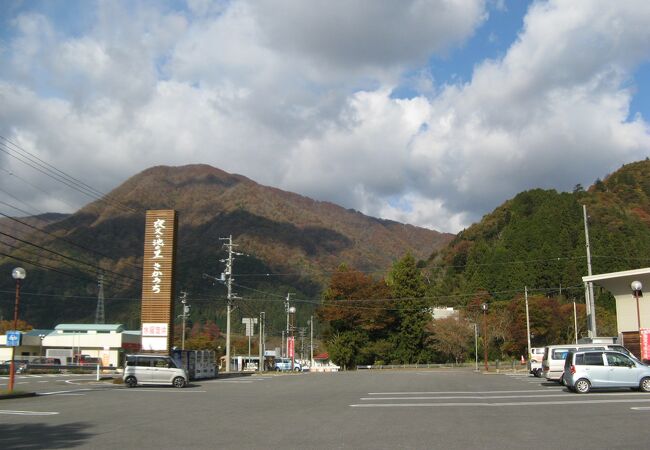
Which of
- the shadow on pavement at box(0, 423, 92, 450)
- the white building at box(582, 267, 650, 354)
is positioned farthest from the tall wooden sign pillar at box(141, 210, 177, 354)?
the white building at box(582, 267, 650, 354)

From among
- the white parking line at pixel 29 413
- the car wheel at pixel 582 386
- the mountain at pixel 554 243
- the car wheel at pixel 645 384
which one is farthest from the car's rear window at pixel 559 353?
the mountain at pixel 554 243

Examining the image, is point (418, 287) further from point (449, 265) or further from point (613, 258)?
point (449, 265)

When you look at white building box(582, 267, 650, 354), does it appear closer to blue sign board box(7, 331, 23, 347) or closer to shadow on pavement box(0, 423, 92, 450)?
shadow on pavement box(0, 423, 92, 450)

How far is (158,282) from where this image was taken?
40094 millimetres

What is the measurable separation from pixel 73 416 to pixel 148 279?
80.3ft

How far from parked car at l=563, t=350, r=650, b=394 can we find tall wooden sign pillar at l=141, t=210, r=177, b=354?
2535 centimetres

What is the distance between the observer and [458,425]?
1359 centimetres

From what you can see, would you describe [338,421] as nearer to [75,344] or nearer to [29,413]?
[29,413]

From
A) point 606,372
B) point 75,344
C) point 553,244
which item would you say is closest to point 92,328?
point 75,344

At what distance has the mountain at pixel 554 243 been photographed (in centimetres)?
9188

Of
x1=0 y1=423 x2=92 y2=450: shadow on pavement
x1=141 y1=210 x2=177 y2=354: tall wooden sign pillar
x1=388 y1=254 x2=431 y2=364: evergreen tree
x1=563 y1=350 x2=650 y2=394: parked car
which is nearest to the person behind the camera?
x1=0 y1=423 x2=92 y2=450: shadow on pavement

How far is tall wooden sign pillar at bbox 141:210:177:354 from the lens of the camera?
128ft

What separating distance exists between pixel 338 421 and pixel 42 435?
6507 mm

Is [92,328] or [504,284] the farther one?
[504,284]
